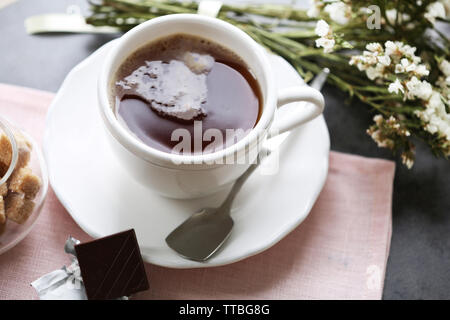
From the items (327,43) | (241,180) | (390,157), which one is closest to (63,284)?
(241,180)

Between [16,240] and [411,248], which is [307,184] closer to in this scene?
[411,248]

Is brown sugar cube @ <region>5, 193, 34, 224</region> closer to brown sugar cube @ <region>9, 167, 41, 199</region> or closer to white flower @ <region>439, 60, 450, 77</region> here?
brown sugar cube @ <region>9, 167, 41, 199</region>

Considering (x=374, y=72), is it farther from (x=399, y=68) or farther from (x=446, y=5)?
(x=446, y=5)

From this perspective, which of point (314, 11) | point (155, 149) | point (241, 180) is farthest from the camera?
point (314, 11)

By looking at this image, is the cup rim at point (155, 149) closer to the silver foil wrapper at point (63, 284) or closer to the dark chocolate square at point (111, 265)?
the dark chocolate square at point (111, 265)

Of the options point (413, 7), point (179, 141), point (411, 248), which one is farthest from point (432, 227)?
point (179, 141)

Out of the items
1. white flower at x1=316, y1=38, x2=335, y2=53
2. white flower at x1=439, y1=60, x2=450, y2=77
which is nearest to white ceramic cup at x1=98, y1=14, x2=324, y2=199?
white flower at x1=316, y1=38, x2=335, y2=53
